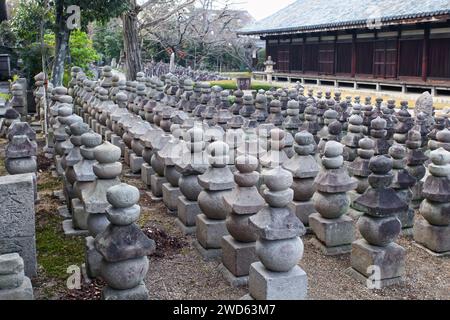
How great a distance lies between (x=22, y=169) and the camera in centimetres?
536

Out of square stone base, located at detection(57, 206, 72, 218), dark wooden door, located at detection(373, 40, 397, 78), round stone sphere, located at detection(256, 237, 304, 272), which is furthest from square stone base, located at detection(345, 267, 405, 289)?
dark wooden door, located at detection(373, 40, 397, 78)

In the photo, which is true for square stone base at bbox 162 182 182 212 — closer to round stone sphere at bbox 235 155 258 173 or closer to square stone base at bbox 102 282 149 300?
round stone sphere at bbox 235 155 258 173

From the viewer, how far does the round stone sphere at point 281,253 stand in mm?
3217

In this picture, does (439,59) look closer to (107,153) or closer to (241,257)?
(241,257)

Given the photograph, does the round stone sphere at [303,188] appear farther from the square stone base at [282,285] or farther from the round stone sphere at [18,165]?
the round stone sphere at [18,165]

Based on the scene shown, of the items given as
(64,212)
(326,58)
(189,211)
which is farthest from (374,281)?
(326,58)

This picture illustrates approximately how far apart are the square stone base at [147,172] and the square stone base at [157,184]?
28 cm

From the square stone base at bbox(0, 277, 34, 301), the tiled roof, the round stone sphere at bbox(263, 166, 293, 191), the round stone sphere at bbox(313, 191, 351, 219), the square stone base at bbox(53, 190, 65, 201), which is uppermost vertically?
the tiled roof

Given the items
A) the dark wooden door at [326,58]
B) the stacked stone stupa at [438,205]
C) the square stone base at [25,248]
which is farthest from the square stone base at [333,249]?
the dark wooden door at [326,58]

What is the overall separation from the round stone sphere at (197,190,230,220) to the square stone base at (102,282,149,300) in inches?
44.0

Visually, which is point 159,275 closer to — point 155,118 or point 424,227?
point 424,227

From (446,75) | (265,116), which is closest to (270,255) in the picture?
(265,116)

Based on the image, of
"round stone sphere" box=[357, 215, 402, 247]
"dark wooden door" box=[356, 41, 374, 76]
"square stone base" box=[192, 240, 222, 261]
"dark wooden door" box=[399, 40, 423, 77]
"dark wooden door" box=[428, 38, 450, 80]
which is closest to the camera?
"round stone sphere" box=[357, 215, 402, 247]

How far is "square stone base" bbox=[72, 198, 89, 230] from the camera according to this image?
473 cm
